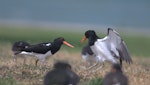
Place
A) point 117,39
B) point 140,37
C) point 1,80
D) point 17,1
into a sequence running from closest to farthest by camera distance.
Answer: point 1,80
point 117,39
point 140,37
point 17,1

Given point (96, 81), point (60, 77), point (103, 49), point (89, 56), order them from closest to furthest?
1. point (60, 77)
2. point (96, 81)
3. point (103, 49)
4. point (89, 56)

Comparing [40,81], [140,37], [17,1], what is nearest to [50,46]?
[40,81]

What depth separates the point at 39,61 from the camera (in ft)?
68.3

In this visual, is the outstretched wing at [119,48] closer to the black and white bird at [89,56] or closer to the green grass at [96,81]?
the black and white bird at [89,56]

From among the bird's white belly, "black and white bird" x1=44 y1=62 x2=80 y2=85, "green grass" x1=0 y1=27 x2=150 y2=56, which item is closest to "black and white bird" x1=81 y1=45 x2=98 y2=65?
the bird's white belly

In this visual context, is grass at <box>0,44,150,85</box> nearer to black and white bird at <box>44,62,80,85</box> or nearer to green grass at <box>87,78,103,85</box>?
green grass at <box>87,78,103,85</box>

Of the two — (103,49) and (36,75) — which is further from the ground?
(103,49)

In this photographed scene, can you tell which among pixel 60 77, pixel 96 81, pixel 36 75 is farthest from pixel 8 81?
pixel 60 77

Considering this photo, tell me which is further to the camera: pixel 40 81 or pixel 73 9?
pixel 73 9

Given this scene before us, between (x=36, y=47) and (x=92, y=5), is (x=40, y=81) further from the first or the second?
(x=92, y=5)

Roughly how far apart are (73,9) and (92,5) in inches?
90.0

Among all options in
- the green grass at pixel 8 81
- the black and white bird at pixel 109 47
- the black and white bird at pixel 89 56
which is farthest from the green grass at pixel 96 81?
the black and white bird at pixel 89 56

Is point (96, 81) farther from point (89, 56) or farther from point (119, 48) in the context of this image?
point (89, 56)

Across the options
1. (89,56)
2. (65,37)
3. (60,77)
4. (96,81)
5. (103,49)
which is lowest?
(65,37)
